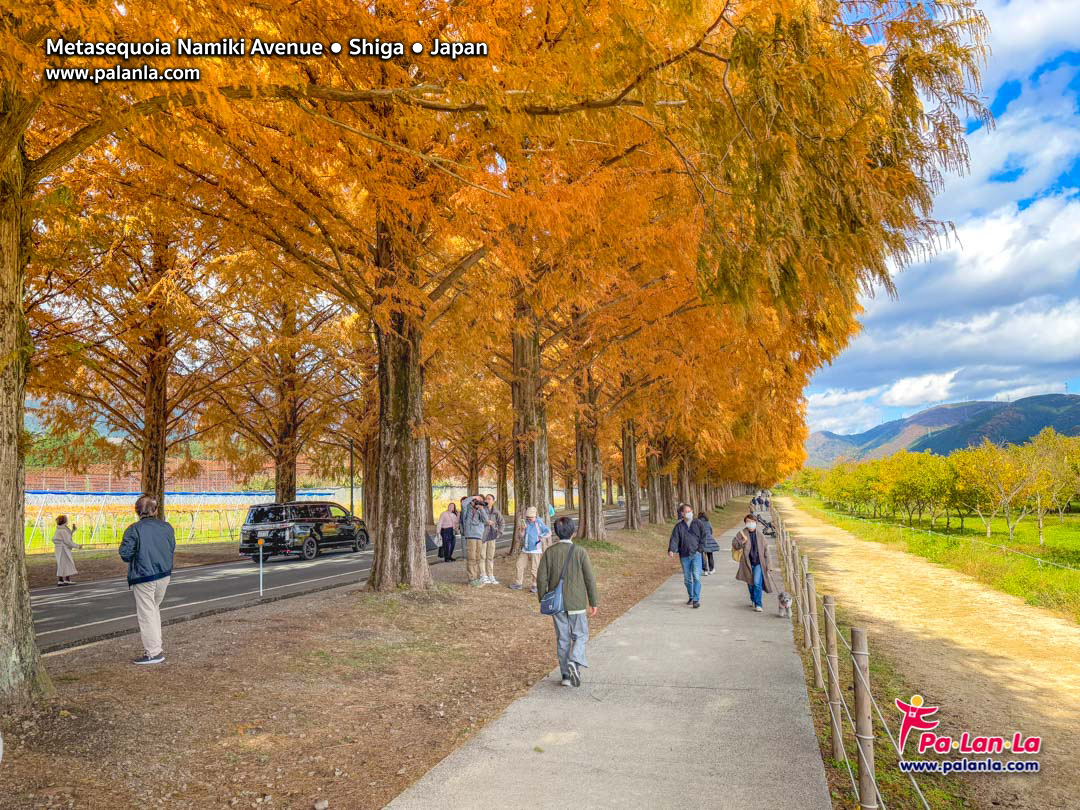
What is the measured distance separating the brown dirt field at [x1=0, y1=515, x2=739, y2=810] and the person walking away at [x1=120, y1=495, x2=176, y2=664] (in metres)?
0.37

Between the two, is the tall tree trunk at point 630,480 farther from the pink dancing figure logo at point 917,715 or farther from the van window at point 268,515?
the pink dancing figure logo at point 917,715

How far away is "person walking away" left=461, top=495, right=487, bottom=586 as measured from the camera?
13.9 metres

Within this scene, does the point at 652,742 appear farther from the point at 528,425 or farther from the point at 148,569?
the point at 528,425

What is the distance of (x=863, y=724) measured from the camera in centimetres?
432

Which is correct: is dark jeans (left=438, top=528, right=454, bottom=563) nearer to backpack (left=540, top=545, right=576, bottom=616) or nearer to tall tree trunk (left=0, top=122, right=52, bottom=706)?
backpack (left=540, top=545, right=576, bottom=616)

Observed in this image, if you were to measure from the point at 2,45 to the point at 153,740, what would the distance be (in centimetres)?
469

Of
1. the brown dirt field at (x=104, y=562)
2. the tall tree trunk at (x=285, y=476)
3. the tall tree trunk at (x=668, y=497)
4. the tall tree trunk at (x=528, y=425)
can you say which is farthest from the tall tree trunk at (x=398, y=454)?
the tall tree trunk at (x=668, y=497)

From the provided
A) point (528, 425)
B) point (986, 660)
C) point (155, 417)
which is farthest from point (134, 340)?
point (986, 660)

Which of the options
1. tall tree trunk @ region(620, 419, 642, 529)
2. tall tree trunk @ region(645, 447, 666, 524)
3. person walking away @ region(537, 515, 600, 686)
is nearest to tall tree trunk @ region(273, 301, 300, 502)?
tall tree trunk @ region(620, 419, 642, 529)

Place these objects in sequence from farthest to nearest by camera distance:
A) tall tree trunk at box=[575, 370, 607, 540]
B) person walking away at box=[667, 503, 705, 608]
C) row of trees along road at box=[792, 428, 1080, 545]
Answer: row of trees along road at box=[792, 428, 1080, 545]
tall tree trunk at box=[575, 370, 607, 540]
person walking away at box=[667, 503, 705, 608]

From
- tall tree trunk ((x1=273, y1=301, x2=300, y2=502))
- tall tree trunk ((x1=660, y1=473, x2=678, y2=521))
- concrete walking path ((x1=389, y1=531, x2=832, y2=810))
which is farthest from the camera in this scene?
tall tree trunk ((x1=660, y1=473, x2=678, y2=521))

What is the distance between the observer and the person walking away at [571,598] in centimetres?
706

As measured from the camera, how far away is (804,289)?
4691 millimetres

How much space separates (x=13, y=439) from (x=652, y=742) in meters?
5.60
